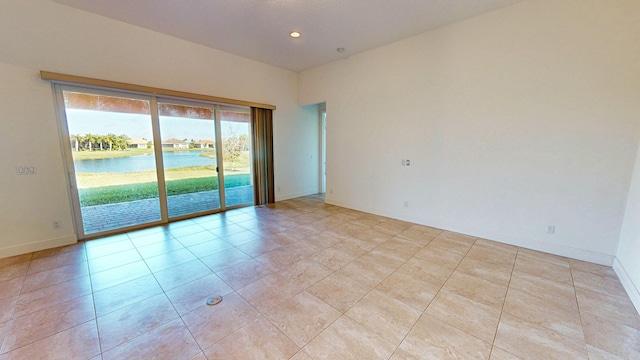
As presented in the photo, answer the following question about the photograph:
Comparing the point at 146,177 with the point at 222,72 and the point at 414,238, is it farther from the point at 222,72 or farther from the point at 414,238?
the point at 414,238

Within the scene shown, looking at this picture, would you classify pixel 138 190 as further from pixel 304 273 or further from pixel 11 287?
pixel 304 273

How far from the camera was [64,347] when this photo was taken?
5.65 feet

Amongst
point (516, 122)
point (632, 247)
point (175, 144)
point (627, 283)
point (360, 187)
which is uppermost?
point (516, 122)

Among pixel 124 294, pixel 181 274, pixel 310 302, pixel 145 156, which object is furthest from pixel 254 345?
pixel 145 156

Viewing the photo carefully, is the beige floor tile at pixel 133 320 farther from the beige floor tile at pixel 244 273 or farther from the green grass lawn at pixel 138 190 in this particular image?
the green grass lawn at pixel 138 190

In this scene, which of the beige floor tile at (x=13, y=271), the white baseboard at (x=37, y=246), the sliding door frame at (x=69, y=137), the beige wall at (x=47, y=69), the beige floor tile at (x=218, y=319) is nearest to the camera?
the beige floor tile at (x=218, y=319)

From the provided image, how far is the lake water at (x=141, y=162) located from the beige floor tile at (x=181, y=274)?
2.25 meters

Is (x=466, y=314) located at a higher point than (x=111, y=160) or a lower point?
lower

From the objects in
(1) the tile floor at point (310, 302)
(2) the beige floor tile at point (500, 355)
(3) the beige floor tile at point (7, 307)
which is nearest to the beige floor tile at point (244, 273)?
(1) the tile floor at point (310, 302)

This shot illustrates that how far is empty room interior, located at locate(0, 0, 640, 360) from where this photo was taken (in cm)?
194

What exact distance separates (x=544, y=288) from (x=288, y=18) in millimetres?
4560

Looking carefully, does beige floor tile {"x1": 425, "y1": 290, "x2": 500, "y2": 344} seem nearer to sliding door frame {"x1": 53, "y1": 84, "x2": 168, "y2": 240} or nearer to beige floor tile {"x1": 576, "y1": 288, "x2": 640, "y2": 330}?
beige floor tile {"x1": 576, "y1": 288, "x2": 640, "y2": 330}

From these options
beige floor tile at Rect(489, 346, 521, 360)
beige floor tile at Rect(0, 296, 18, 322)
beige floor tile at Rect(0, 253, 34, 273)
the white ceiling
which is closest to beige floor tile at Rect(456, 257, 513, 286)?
beige floor tile at Rect(489, 346, 521, 360)

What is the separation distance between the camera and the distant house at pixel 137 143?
3.97 metres
